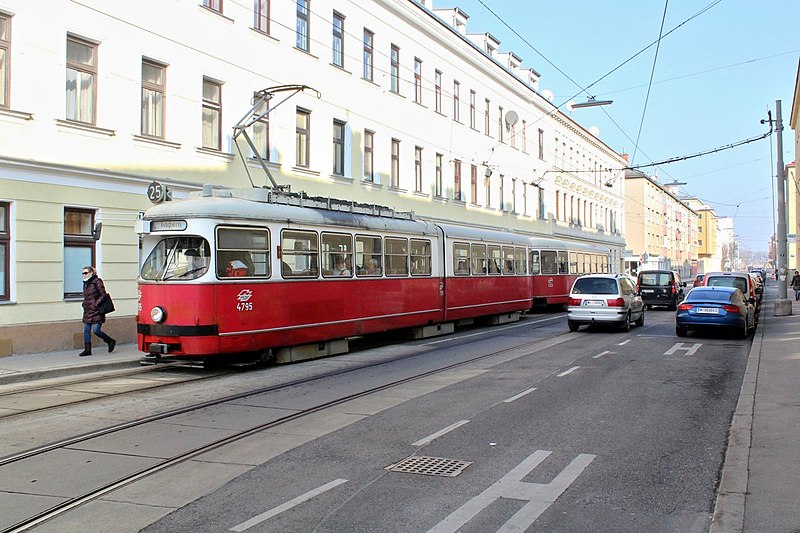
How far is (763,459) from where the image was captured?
673cm

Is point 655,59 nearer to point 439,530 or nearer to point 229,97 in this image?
point 229,97

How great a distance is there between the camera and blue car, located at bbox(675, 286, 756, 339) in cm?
1845

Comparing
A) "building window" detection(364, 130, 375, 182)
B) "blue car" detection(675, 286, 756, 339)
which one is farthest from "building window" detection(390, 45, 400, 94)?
"blue car" detection(675, 286, 756, 339)

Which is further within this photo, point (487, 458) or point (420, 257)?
point (420, 257)

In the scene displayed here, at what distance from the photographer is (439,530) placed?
492 cm

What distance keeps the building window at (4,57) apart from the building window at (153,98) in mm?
3493

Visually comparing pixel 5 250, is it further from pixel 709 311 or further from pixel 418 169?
pixel 418 169

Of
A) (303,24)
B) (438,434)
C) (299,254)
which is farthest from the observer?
(303,24)

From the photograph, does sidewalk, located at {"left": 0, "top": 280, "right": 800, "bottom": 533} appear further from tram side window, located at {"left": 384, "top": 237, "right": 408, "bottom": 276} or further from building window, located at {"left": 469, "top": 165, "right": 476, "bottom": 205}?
building window, located at {"left": 469, "top": 165, "right": 476, "bottom": 205}

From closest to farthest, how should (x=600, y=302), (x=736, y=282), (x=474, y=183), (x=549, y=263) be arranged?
(x=600, y=302) → (x=736, y=282) → (x=549, y=263) → (x=474, y=183)

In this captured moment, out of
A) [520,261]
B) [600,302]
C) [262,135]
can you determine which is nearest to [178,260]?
[262,135]

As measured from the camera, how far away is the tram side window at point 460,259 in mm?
20891

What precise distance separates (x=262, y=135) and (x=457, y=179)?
1536 cm

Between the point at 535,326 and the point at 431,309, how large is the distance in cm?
581
